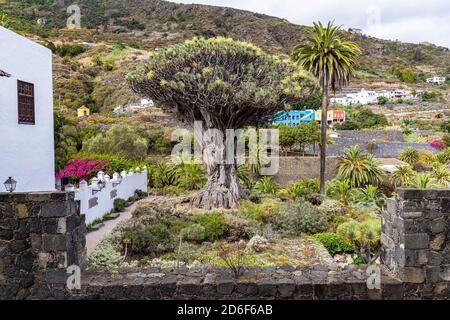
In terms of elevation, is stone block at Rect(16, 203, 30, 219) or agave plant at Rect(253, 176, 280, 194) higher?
stone block at Rect(16, 203, 30, 219)

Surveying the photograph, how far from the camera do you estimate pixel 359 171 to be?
86.5 feet

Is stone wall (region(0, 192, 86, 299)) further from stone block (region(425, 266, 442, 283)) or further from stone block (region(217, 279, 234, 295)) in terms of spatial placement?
stone block (region(425, 266, 442, 283))

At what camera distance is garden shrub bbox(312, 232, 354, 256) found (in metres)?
11.5

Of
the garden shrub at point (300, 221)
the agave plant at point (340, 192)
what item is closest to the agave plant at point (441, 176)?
the agave plant at point (340, 192)

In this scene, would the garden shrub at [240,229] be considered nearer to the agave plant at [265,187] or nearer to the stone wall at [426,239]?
the stone wall at [426,239]

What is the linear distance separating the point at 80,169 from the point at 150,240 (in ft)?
34.0

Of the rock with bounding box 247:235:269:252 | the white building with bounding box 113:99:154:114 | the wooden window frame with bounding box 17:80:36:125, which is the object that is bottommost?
the rock with bounding box 247:235:269:252

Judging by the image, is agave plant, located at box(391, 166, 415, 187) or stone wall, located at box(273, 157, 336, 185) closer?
agave plant, located at box(391, 166, 415, 187)

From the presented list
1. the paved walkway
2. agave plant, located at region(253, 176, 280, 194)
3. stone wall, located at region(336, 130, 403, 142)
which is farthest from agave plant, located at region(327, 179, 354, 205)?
stone wall, located at region(336, 130, 403, 142)

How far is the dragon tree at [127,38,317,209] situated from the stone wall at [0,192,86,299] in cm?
917

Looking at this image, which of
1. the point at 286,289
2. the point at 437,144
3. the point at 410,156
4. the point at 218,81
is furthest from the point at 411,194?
the point at 437,144

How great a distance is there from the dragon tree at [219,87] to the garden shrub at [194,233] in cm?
391

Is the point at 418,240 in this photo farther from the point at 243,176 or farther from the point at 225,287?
the point at 243,176
